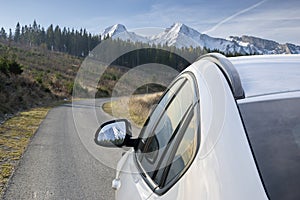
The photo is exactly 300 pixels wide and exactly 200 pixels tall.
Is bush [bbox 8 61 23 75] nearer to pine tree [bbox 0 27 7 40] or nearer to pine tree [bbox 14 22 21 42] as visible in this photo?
pine tree [bbox 0 27 7 40]

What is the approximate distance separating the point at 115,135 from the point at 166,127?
2.10 ft

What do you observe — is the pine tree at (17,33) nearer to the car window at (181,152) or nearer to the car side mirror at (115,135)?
the car side mirror at (115,135)

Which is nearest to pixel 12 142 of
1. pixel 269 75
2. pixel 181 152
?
pixel 181 152

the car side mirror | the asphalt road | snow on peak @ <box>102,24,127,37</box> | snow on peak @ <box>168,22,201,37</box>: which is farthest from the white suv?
the asphalt road

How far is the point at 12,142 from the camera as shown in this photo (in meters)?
8.59

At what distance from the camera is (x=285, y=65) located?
1.54 m

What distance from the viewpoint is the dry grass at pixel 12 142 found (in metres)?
6.11

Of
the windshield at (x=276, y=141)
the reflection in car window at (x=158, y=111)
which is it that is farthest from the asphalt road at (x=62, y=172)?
the windshield at (x=276, y=141)

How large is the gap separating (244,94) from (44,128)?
10.7 metres

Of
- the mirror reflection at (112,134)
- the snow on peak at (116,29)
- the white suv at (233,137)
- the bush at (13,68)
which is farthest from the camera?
the bush at (13,68)

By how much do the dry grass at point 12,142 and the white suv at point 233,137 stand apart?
14.3 ft

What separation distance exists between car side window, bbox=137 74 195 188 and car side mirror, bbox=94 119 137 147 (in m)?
0.12

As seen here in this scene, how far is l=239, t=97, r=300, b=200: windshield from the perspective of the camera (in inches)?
39.7

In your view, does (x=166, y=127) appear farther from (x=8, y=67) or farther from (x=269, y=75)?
(x=8, y=67)
